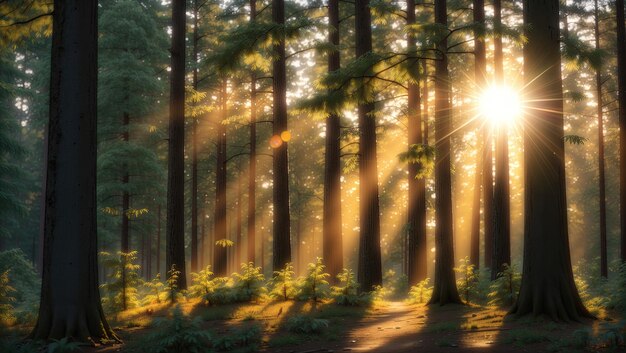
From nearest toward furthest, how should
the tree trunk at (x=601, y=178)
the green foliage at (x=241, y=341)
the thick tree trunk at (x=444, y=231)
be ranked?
1. the green foliage at (x=241, y=341)
2. the thick tree trunk at (x=444, y=231)
3. the tree trunk at (x=601, y=178)

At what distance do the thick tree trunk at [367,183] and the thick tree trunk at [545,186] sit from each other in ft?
17.3

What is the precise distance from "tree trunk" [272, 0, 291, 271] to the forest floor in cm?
285

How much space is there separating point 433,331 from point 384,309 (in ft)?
12.9

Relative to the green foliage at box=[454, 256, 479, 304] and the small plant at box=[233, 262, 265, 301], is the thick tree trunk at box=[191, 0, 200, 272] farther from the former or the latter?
the green foliage at box=[454, 256, 479, 304]

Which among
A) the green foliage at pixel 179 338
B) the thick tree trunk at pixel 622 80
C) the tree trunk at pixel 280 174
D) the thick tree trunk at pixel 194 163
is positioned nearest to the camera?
the green foliage at pixel 179 338

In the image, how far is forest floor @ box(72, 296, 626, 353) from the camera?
8000 mm

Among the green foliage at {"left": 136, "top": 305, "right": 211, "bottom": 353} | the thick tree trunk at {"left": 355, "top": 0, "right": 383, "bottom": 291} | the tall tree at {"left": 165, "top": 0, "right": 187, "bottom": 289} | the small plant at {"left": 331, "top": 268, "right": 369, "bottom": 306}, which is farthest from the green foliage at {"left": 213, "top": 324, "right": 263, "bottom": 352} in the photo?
the tall tree at {"left": 165, "top": 0, "right": 187, "bottom": 289}

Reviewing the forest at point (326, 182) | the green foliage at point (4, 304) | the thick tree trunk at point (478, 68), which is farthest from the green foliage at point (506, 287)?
the green foliage at point (4, 304)

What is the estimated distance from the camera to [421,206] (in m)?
19.1

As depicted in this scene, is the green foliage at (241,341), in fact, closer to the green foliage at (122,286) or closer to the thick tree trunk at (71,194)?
the thick tree trunk at (71,194)

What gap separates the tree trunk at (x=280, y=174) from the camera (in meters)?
15.9

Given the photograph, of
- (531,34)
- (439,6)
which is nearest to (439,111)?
(439,6)

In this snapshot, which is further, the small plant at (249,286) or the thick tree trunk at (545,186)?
the small plant at (249,286)

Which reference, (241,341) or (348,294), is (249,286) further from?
(241,341)
